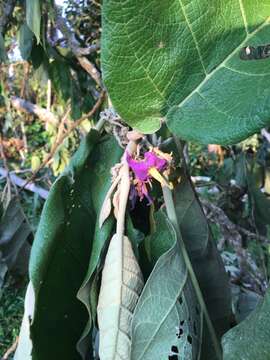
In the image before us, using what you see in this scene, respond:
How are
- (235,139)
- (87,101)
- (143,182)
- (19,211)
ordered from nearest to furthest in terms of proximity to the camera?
(235,139)
(143,182)
(19,211)
(87,101)

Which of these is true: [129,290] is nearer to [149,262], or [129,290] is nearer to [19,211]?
[149,262]

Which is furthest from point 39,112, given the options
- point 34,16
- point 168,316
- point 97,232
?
point 168,316

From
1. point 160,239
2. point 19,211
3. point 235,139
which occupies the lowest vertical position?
point 19,211

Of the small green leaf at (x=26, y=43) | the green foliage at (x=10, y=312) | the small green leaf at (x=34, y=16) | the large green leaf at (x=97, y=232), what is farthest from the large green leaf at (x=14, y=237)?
the green foliage at (x=10, y=312)

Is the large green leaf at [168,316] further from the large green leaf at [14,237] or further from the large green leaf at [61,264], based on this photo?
the large green leaf at [14,237]

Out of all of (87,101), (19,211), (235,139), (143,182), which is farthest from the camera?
(87,101)

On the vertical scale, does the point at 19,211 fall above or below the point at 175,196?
below

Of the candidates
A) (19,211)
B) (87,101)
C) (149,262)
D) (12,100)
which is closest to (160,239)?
(149,262)
